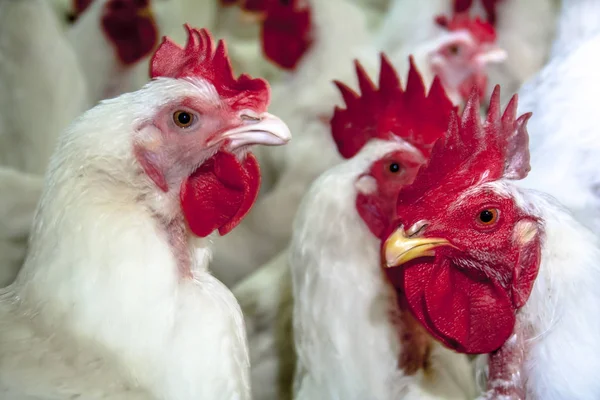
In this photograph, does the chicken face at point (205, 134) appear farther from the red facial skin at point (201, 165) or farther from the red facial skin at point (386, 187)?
the red facial skin at point (386, 187)

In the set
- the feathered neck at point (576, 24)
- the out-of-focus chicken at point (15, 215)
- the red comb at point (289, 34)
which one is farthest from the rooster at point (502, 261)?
the red comb at point (289, 34)

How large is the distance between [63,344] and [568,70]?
1.37 metres

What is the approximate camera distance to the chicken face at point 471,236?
1159mm

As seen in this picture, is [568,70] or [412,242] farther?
[568,70]

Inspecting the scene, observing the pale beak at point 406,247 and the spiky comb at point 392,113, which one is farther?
the spiky comb at point 392,113

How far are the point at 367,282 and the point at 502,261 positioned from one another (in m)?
0.41

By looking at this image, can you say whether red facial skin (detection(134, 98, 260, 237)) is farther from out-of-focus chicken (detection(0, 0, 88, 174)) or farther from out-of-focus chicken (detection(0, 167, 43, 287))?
out-of-focus chicken (detection(0, 0, 88, 174))

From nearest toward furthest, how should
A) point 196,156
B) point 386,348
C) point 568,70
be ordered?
point 196,156
point 386,348
point 568,70

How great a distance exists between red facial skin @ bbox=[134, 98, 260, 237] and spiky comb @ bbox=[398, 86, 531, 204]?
309 millimetres

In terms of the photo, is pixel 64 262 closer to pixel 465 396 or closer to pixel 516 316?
pixel 516 316

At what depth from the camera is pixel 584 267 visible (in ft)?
3.73

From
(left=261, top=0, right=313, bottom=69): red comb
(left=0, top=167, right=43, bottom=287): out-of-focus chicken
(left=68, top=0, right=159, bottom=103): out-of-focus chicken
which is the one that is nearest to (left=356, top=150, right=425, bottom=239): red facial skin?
(left=0, top=167, right=43, bottom=287): out-of-focus chicken

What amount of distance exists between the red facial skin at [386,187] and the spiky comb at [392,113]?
0.06m

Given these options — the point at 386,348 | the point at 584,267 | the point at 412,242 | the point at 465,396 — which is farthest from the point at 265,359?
the point at 584,267
